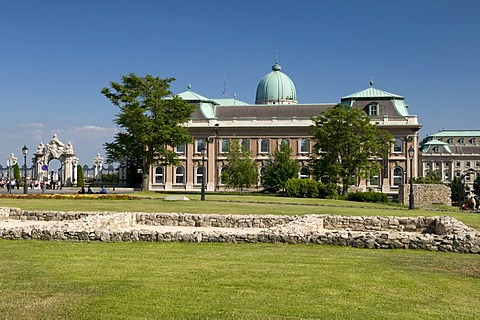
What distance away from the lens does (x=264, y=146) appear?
8425 cm

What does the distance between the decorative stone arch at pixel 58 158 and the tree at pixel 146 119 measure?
25.6 metres

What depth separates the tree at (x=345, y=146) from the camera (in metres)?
60.5

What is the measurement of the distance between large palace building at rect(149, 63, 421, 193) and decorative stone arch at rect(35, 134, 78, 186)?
11692 millimetres

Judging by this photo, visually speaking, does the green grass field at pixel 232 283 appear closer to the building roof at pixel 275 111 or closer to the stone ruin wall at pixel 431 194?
the stone ruin wall at pixel 431 194

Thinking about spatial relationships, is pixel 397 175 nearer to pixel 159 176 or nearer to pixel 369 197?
pixel 369 197

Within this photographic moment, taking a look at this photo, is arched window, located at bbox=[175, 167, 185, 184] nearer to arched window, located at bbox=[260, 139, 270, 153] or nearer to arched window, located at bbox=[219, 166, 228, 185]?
arched window, located at bbox=[219, 166, 228, 185]

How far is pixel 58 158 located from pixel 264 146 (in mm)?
29140

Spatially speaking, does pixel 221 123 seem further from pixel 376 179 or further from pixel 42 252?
pixel 42 252

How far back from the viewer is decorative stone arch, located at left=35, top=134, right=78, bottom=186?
3228 inches

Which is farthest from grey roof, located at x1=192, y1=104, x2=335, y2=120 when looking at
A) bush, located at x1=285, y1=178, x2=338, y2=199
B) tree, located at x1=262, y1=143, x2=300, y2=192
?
bush, located at x1=285, y1=178, x2=338, y2=199

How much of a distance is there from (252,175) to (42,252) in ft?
189

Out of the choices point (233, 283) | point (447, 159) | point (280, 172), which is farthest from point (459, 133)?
point (233, 283)

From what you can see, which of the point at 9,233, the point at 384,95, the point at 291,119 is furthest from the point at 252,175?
the point at 9,233

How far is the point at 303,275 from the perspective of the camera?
1148cm
